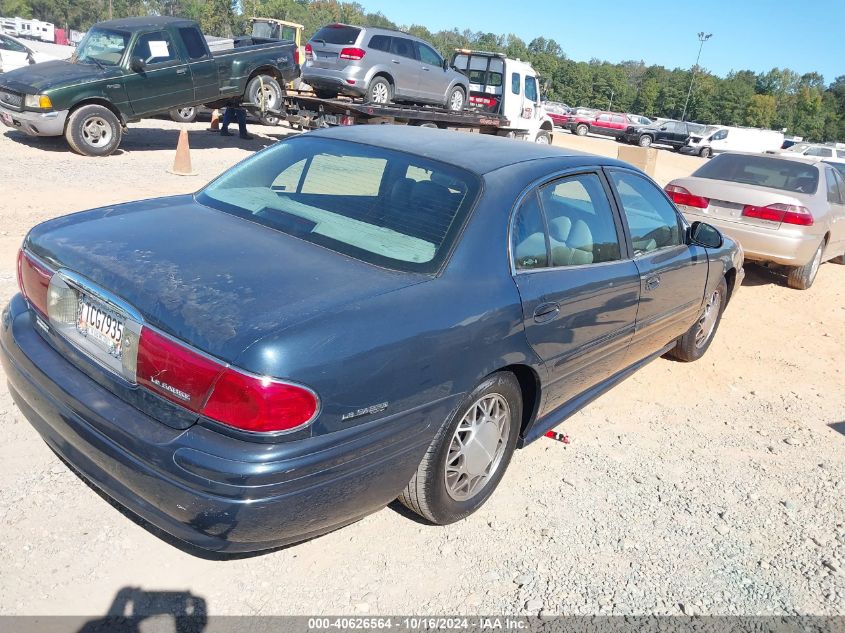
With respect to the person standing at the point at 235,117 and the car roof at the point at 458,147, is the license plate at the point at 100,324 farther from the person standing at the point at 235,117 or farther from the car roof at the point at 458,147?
the person standing at the point at 235,117

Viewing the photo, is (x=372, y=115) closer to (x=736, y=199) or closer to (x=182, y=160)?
(x=182, y=160)

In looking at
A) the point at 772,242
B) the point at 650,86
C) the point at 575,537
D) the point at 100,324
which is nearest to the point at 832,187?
the point at 772,242

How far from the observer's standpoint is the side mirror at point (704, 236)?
4.68m

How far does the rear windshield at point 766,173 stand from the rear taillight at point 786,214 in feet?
2.26

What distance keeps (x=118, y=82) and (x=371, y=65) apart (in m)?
4.81

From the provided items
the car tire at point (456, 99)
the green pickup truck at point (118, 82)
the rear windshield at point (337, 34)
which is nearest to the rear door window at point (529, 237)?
the green pickup truck at point (118, 82)

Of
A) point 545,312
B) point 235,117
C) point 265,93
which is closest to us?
point 545,312

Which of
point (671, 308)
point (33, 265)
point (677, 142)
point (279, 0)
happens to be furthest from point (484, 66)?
point (279, 0)

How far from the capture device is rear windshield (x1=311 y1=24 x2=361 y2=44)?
13961 mm

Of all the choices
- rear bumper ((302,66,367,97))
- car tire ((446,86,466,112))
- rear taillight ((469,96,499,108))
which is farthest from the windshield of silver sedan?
rear taillight ((469,96,499,108))

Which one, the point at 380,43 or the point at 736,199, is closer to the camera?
the point at 736,199

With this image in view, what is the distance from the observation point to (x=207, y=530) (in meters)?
2.27

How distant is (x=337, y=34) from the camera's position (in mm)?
14242

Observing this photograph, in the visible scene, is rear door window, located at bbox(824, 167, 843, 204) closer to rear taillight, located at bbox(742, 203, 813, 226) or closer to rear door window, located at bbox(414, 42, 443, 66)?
rear taillight, located at bbox(742, 203, 813, 226)
